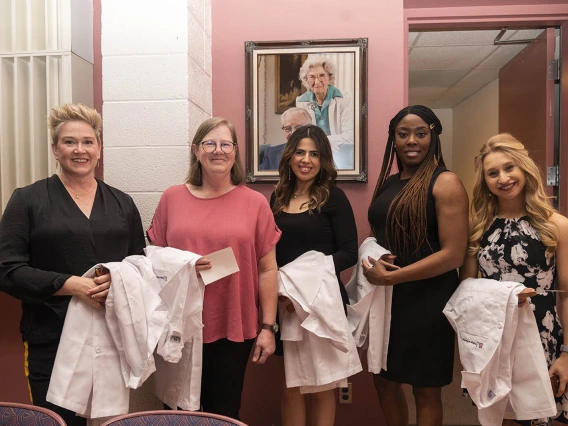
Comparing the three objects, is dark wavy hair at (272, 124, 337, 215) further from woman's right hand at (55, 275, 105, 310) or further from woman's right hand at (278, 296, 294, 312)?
woman's right hand at (55, 275, 105, 310)

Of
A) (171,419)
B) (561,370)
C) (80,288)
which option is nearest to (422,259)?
(561,370)

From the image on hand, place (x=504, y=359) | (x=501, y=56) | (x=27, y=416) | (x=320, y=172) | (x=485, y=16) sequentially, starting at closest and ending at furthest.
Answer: (x=27, y=416) → (x=504, y=359) → (x=320, y=172) → (x=485, y=16) → (x=501, y=56)

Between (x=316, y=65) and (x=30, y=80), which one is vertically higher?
(x=316, y=65)

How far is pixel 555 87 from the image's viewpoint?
114 inches

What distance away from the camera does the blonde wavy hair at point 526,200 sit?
1.81m

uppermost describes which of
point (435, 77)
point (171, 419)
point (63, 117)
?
point (435, 77)

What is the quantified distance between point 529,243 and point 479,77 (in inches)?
166

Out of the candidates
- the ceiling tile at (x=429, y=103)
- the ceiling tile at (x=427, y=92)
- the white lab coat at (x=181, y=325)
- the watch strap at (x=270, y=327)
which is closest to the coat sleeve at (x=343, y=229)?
the watch strap at (x=270, y=327)

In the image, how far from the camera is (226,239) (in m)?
1.80

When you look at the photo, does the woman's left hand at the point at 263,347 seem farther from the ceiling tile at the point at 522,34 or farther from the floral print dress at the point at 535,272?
the ceiling tile at the point at 522,34

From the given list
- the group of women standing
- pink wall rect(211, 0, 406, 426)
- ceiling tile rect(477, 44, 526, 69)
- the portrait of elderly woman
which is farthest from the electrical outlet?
ceiling tile rect(477, 44, 526, 69)

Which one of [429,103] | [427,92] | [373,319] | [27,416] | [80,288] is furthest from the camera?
[429,103]

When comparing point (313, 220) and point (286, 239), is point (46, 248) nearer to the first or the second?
point (286, 239)

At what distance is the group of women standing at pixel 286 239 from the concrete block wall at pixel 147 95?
360 mm
